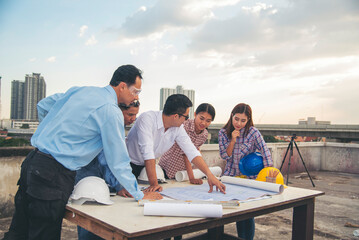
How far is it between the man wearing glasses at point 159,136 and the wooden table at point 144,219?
1.31ft

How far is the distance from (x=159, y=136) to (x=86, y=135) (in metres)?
1.05

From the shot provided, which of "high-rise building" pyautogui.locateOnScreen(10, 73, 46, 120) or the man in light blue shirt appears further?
"high-rise building" pyautogui.locateOnScreen(10, 73, 46, 120)

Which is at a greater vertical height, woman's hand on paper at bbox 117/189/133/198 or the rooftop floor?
woman's hand on paper at bbox 117/189/133/198

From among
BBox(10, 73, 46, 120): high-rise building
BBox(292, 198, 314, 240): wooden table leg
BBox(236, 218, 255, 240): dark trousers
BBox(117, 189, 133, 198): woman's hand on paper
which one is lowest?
BBox(236, 218, 255, 240): dark trousers

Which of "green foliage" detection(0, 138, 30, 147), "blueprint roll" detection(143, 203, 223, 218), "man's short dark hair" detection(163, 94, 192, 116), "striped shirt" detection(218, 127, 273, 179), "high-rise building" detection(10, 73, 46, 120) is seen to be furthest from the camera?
"high-rise building" detection(10, 73, 46, 120)

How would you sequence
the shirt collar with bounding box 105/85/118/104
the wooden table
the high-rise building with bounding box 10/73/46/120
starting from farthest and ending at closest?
1. the high-rise building with bounding box 10/73/46/120
2. the shirt collar with bounding box 105/85/118/104
3. the wooden table

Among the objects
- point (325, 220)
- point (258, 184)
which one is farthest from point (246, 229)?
point (325, 220)

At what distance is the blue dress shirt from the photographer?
5.74 ft

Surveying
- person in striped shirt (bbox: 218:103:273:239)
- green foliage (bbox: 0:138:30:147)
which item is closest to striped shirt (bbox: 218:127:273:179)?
person in striped shirt (bbox: 218:103:273:239)

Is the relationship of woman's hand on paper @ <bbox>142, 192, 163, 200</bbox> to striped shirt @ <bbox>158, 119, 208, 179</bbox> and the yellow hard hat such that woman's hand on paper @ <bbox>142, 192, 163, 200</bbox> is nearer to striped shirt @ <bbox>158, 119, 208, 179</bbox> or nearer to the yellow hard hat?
striped shirt @ <bbox>158, 119, 208, 179</bbox>

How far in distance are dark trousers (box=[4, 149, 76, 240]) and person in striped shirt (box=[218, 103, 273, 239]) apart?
5.94 feet

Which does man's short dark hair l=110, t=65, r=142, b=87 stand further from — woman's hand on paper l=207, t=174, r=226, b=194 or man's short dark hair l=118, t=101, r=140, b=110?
woman's hand on paper l=207, t=174, r=226, b=194

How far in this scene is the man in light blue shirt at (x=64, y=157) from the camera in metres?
1.68

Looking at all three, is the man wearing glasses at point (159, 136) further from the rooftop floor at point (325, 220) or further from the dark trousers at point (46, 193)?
the rooftop floor at point (325, 220)
